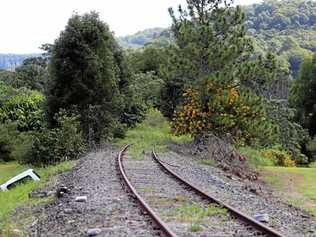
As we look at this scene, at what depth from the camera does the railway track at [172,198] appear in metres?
9.42

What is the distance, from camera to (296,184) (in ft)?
67.4

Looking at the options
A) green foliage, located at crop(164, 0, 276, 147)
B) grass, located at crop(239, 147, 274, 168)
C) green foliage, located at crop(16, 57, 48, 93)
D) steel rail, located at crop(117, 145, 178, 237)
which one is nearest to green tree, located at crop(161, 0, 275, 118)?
green foliage, located at crop(164, 0, 276, 147)

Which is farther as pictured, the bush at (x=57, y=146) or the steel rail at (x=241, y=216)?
the bush at (x=57, y=146)

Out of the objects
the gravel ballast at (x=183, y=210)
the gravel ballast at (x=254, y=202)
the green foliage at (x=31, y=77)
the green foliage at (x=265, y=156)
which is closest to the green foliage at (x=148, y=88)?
the green foliage at (x=31, y=77)

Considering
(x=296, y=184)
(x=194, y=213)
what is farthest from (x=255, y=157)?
(x=194, y=213)

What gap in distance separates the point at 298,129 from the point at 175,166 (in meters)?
35.4

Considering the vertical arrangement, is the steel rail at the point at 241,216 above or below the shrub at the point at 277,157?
above

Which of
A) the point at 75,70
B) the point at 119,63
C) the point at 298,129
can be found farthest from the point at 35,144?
the point at 298,129

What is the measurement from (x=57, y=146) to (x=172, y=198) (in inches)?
644

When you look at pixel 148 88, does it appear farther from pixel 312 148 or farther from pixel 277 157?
pixel 277 157

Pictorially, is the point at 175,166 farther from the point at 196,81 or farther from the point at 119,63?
the point at 119,63

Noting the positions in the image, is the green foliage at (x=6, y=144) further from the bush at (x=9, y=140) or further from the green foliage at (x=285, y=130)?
the green foliage at (x=285, y=130)

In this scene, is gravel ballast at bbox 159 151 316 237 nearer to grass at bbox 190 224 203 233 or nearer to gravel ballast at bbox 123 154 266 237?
gravel ballast at bbox 123 154 266 237

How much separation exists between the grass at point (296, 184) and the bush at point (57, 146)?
9.84 meters
